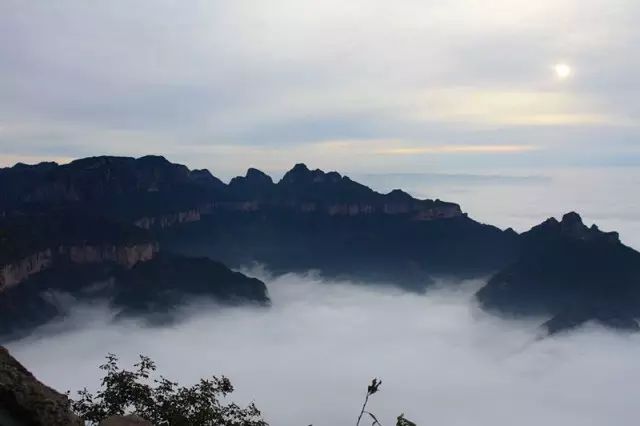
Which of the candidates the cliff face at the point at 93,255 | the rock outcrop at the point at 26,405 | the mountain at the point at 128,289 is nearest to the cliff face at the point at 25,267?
the cliff face at the point at 93,255

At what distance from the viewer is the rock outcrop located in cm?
1655

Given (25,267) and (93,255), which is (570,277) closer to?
(93,255)

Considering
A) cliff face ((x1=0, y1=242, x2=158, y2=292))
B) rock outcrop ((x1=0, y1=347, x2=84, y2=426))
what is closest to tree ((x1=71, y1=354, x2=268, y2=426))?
rock outcrop ((x1=0, y1=347, x2=84, y2=426))

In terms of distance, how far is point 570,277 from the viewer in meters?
162

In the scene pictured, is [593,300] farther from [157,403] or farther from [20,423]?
[20,423]

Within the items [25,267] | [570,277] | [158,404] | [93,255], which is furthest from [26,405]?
[570,277]

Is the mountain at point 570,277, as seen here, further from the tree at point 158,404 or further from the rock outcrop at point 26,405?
the rock outcrop at point 26,405

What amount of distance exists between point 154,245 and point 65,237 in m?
26.4

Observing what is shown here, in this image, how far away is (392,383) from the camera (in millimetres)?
119125

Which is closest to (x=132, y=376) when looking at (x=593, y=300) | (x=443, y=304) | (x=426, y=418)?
(x=426, y=418)

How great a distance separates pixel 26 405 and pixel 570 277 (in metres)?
170

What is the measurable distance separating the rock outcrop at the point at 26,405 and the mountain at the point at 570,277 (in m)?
148

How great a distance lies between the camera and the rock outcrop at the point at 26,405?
16547 millimetres

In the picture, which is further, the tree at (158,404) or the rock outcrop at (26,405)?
the tree at (158,404)
